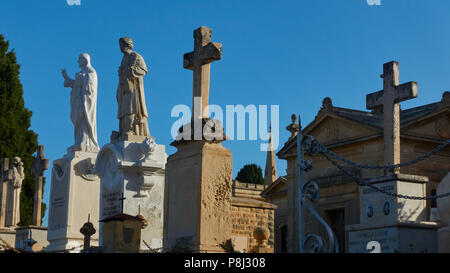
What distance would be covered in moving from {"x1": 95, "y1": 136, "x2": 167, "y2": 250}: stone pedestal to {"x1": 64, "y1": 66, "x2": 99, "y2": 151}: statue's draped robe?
287cm

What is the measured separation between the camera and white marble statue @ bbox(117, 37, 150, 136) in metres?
14.9

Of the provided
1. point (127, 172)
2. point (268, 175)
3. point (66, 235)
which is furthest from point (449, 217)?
point (268, 175)

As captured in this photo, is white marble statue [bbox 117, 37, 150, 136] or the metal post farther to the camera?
white marble statue [bbox 117, 37, 150, 136]

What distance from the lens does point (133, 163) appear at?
14.4 metres

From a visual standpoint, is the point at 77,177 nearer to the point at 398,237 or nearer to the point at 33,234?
the point at 33,234

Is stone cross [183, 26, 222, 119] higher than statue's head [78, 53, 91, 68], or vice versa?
statue's head [78, 53, 91, 68]

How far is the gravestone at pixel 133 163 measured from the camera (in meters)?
14.3

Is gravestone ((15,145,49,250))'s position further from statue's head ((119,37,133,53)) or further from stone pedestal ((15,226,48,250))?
statue's head ((119,37,133,53))

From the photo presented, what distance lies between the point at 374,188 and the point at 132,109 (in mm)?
6760

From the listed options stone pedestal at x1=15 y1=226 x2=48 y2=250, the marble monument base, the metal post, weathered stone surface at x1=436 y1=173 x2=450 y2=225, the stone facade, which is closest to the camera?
the metal post

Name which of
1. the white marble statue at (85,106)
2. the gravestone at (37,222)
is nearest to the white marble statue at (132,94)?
the white marble statue at (85,106)

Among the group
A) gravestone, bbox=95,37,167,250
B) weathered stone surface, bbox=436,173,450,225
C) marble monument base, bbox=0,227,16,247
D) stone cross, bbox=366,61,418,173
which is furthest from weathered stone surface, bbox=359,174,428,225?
marble monument base, bbox=0,227,16,247

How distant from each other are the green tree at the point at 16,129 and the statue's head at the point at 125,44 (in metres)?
16.8

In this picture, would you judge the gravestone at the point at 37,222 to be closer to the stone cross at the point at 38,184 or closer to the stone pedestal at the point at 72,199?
the stone cross at the point at 38,184
